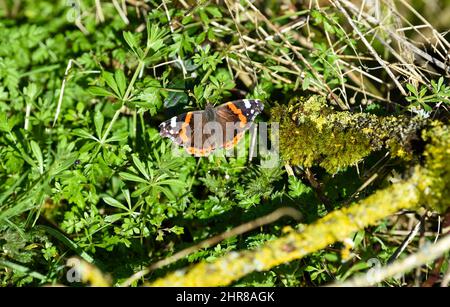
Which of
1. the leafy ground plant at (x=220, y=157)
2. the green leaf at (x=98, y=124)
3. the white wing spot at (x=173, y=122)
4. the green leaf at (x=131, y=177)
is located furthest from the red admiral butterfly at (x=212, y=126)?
the green leaf at (x=98, y=124)

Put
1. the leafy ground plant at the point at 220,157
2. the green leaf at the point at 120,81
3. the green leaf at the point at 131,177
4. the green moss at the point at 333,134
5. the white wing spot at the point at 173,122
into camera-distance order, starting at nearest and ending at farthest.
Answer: the leafy ground plant at the point at 220,157
the green moss at the point at 333,134
the green leaf at the point at 131,177
the white wing spot at the point at 173,122
the green leaf at the point at 120,81

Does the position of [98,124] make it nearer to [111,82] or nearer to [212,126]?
[111,82]

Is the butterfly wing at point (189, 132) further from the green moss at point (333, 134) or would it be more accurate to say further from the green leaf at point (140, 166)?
the green moss at point (333, 134)

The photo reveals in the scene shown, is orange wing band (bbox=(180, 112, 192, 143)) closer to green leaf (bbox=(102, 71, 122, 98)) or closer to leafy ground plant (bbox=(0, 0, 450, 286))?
leafy ground plant (bbox=(0, 0, 450, 286))

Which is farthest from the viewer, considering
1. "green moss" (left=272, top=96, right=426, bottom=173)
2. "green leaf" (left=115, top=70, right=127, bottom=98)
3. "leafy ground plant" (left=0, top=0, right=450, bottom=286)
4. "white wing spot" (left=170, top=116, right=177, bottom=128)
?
"green leaf" (left=115, top=70, right=127, bottom=98)

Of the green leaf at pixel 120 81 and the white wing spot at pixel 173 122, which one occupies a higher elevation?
the green leaf at pixel 120 81

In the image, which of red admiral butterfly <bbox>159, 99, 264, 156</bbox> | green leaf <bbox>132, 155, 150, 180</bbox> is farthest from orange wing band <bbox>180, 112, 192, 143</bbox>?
green leaf <bbox>132, 155, 150, 180</bbox>

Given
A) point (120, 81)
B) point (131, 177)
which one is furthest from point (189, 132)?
point (120, 81)
